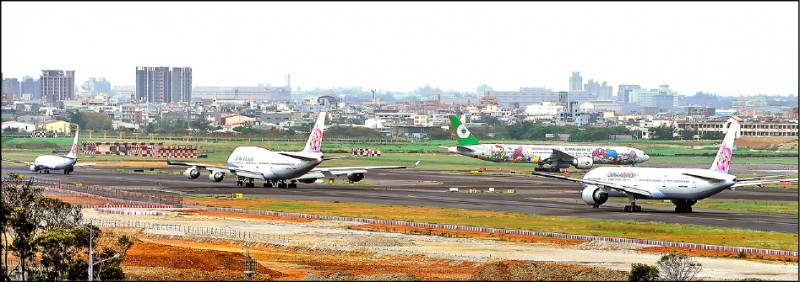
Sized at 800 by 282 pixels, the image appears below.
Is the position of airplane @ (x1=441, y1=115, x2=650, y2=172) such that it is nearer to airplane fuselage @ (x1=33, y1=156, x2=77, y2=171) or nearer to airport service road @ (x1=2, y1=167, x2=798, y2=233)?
airport service road @ (x1=2, y1=167, x2=798, y2=233)

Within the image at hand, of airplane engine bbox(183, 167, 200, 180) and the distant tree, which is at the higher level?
the distant tree

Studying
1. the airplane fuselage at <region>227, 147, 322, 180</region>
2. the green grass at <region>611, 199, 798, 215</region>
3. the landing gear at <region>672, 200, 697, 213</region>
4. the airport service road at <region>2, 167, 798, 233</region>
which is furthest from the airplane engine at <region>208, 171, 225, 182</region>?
the landing gear at <region>672, 200, 697, 213</region>

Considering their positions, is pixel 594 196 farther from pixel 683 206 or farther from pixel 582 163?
pixel 582 163

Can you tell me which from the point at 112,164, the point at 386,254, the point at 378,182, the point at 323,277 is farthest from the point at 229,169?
the point at 323,277

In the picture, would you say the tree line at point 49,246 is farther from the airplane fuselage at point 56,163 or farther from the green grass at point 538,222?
the airplane fuselage at point 56,163

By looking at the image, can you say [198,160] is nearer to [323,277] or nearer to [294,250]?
[294,250]
